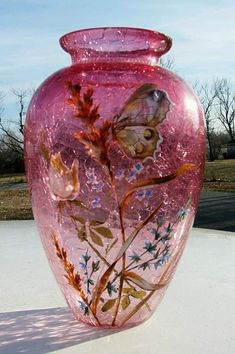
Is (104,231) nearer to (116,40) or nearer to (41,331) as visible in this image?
(41,331)

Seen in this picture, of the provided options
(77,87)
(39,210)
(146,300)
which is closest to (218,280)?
(146,300)

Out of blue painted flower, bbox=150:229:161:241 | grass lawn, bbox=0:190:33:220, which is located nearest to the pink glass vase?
blue painted flower, bbox=150:229:161:241

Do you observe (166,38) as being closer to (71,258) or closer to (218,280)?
(71,258)

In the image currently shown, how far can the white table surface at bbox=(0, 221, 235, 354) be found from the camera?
1427 mm

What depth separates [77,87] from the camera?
56.4 inches

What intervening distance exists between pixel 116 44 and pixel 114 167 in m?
0.36

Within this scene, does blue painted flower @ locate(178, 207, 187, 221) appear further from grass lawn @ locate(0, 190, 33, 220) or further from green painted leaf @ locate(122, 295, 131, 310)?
grass lawn @ locate(0, 190, 33, 220)

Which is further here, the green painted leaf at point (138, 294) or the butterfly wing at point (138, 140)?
the green painted leaf at point (138, 294)

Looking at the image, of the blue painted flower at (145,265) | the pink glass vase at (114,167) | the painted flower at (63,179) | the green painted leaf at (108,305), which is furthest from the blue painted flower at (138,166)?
the green painted leaf at (108,305)

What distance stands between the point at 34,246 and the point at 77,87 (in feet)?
5.05

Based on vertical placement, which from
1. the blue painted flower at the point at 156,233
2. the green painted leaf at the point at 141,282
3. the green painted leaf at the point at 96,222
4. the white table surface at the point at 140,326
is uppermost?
the green painted leaf at the point at 96,222

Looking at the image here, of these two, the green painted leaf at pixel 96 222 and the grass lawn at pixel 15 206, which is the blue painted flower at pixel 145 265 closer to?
the green painted leaf at pixel 96 222

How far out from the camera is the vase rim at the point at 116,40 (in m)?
1.50

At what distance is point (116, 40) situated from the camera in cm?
150
